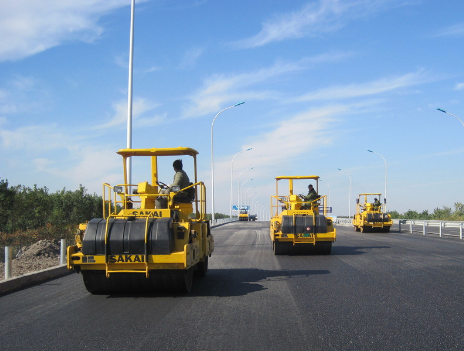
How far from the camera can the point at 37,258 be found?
15.1m

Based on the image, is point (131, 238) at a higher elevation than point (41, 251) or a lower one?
higher

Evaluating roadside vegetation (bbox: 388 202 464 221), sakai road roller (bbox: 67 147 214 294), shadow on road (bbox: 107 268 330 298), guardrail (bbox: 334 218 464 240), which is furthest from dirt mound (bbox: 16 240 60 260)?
roadside vegetation (bbox: 388 202 464 221)

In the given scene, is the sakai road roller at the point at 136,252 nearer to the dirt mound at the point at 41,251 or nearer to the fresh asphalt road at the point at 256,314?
the fresh asphalt road at the point at 256,314

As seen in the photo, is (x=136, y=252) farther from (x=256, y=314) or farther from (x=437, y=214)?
(x=437, y=214)

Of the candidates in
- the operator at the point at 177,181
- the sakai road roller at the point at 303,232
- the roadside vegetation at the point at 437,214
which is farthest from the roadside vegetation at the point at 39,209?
the roadside vegetation at the point at 437,214

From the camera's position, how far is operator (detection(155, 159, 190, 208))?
30.5 ft

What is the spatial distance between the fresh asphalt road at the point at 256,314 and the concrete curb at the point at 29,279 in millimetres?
279

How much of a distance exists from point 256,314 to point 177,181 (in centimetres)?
353

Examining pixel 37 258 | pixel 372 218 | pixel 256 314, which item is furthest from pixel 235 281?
pixel 372 218

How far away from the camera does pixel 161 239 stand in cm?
801

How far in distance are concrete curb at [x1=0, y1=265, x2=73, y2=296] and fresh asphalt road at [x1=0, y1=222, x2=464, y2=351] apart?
0.91 feet

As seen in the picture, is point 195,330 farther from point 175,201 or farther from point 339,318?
point 175,201

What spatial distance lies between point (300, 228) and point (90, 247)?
9.22 m

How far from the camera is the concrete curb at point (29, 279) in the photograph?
9.25m
